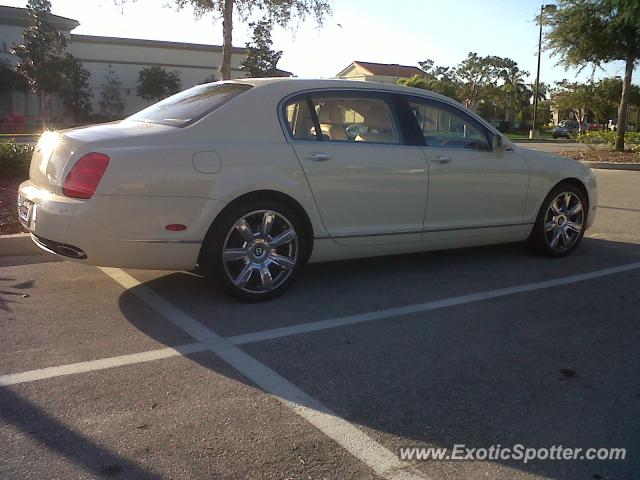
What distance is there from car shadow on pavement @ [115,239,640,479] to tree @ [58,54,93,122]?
42252mm

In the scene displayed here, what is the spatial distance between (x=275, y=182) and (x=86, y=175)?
1301 millimetres

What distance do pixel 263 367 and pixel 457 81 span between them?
73.1 m

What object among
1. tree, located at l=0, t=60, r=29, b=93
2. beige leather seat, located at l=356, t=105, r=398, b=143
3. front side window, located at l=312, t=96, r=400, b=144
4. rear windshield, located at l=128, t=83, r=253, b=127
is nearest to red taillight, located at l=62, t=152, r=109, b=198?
rear windshield, located at l=128, t=83, r=253, b=127

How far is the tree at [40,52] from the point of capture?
133ft

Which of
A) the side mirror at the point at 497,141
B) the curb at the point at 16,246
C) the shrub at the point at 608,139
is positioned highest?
the shrub at the point at 608,139

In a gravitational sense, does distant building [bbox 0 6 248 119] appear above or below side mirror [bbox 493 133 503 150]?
above

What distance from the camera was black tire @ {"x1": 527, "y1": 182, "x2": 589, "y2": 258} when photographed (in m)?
6.40

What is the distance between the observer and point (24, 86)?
44.3m

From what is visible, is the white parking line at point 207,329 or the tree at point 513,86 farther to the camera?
the tree at point 513,86

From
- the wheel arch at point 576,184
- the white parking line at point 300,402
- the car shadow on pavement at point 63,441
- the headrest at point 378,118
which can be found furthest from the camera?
the wheel arch at point 576,184

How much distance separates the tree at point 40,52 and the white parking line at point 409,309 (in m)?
41.6

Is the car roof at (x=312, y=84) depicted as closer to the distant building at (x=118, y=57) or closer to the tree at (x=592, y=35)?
the tree at (x=592, y=35)

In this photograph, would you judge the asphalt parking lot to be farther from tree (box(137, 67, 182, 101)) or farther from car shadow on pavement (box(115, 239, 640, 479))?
tree (box(137, 67, 182, 101))

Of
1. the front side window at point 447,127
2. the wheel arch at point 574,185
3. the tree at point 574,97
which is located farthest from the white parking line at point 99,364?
the tree at point 574,97
